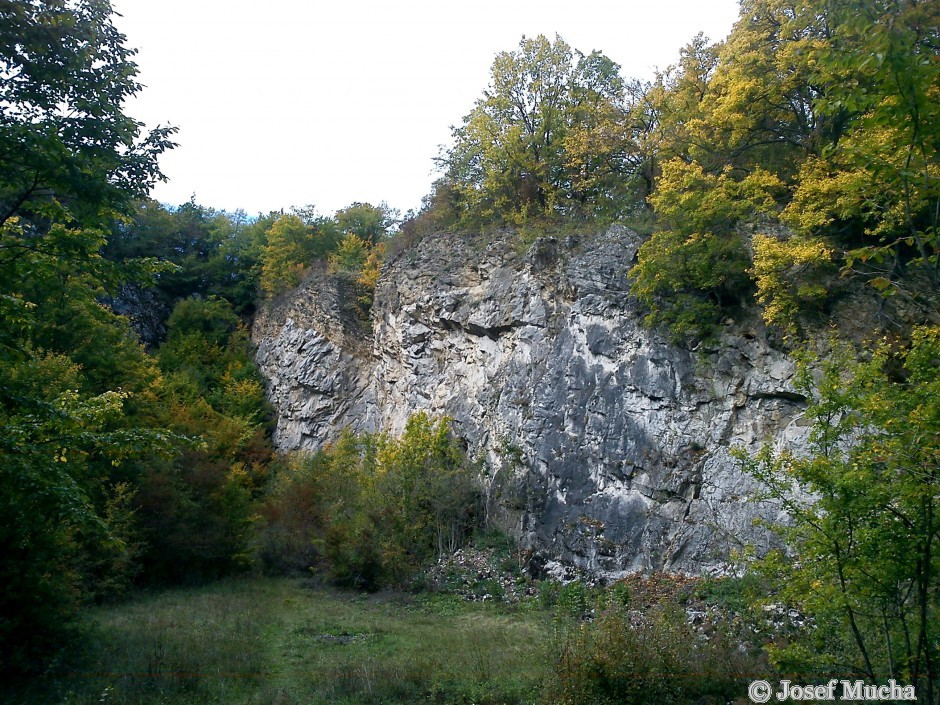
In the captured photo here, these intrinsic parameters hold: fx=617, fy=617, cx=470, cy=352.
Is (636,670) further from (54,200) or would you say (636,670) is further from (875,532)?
(54,200)

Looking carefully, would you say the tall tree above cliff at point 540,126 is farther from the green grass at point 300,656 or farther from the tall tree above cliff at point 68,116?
the tall tree above cliff at point 68,116

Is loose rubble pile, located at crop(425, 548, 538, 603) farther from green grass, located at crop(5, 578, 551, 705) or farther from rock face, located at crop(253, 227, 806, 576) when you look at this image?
rock face, located at crop(253, 227, 806, 576)

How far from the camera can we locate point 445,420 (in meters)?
21.9

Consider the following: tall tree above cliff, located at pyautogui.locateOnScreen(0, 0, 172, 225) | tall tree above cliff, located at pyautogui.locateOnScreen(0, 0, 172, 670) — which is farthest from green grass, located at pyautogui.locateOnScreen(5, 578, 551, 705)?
tall tree above cliff, located at pyautogui.locateOnScreen(0, 0, 172, 225)

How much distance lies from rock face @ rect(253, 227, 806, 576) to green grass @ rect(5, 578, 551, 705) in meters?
3.69

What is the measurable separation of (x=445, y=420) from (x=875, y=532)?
1737 cm

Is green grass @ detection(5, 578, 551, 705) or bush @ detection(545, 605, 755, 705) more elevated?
bush @ detection(545, 605, 755, 705)

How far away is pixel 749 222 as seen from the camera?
14.8 m

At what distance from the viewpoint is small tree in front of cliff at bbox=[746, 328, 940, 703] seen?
15.7 feet

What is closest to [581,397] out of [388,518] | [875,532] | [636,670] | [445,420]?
[445,420]

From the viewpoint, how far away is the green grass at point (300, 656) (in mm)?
8055

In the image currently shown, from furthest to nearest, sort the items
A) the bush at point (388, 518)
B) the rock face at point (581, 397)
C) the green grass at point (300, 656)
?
the bush at point (388, 518)
the rock face at point (581, 397)
the green grass at point (300, 656)

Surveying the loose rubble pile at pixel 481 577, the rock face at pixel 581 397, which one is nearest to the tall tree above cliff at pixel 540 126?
the rock face at pixel 581 397

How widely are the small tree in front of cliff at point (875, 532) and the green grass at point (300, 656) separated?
3519 millimetres
